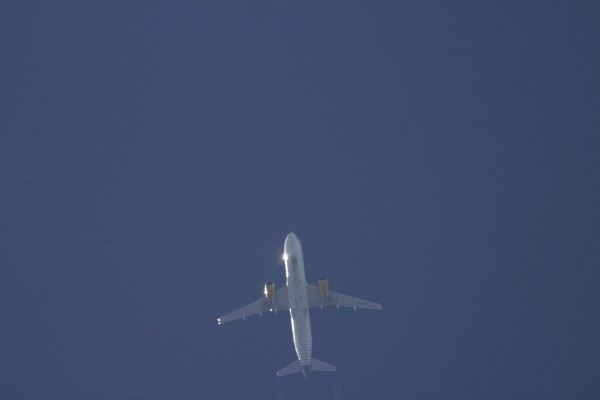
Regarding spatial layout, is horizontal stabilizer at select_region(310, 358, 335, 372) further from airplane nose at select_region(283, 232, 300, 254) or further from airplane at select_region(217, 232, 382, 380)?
airplane nose at select_region(283, 232, 300, 254)

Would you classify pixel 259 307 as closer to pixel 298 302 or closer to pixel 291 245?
pixel 298 302

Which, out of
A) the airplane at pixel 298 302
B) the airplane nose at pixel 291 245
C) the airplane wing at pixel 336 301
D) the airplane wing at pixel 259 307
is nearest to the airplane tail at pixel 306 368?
the airplane at pixel 298 302

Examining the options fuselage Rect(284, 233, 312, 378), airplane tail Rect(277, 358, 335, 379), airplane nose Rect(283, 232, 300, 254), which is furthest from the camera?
airplane tail Rect(277, 358, 335, 379)

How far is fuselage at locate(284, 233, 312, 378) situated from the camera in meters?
99.5

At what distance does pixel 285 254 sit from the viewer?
10012cm

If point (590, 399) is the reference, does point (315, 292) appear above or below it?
above

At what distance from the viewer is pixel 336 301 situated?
105m

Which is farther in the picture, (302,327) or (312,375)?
(312,375)

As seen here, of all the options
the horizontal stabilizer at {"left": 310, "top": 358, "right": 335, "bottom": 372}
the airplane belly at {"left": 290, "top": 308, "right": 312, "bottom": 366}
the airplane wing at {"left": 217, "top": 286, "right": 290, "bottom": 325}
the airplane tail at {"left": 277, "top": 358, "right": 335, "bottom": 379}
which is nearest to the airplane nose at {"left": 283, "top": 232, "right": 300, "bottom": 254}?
the airplane belly at {"left": 290, "top": 308, "right": 312, "bottom": 366}

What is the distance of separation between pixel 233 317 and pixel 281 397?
21066 mm

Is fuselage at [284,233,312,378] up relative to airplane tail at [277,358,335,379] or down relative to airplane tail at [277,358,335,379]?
up

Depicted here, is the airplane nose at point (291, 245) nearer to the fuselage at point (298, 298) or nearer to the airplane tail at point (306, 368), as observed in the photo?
the fuselage at point (298, 298)

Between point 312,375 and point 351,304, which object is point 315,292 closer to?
point 351,304

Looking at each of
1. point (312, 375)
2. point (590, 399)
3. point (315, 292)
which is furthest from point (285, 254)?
point (590, 399)
